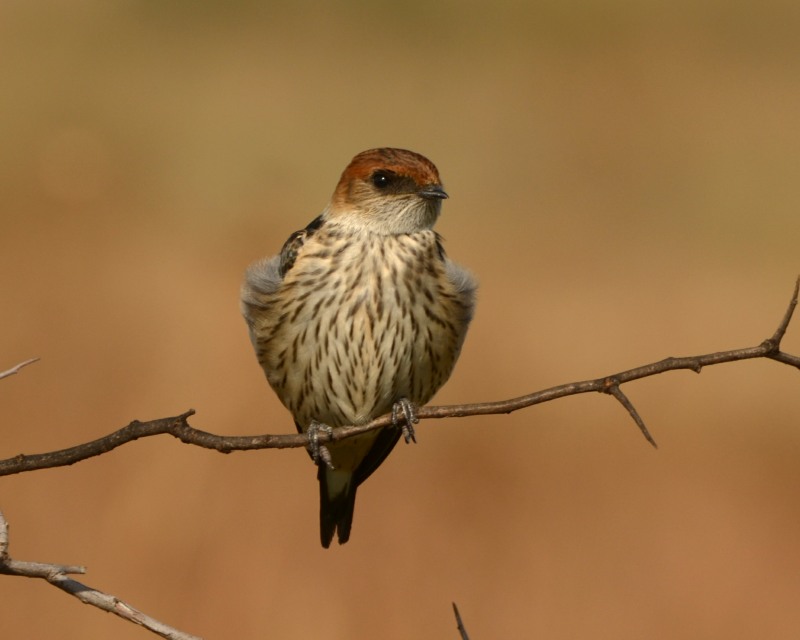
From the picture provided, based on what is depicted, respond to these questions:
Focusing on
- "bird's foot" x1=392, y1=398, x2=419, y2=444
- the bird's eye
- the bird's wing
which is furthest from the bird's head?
"bird's foot" x1=392, y1=398, x2=419, y2=444

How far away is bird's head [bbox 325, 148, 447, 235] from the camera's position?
3723 millimetres

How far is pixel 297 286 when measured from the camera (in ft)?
12.1

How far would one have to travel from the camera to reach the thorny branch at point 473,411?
6.81 feet

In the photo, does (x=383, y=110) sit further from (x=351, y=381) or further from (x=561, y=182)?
(x=351, y=381)

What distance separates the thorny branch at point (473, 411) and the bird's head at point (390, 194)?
150cm

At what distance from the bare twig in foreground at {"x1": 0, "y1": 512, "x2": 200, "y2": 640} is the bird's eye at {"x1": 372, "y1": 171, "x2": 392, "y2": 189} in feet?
6.60

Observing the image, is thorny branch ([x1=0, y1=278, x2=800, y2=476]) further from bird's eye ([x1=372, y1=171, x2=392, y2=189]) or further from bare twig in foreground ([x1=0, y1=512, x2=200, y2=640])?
bird's eye ([x1=372, y1=171, x2=392, y2=189])

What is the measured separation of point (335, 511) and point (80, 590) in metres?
2.28

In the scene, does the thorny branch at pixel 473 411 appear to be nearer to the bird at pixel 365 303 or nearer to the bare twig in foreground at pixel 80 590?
the bare twig in foreground at pixel 80 590

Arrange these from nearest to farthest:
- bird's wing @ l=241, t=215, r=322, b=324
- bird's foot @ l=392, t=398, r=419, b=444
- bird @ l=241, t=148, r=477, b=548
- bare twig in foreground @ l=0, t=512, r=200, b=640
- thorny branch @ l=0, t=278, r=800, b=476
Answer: bare twig in foreground @ l=0, t=512, r=200, b=640, thorny branch @ l=0, t=278, r=800, b=476, bird's foot @ l=392, t=398, r=419, b=444, bird @ l=241, t=148, r=477, b=548, bird's wing @ l=241, t=215, r=322, b=324

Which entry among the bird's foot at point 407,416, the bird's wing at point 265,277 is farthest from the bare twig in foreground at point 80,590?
the bird's wing at point 265,277

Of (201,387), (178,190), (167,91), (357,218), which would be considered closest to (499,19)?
(167,91)

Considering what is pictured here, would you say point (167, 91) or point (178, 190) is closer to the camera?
point (178, 190)

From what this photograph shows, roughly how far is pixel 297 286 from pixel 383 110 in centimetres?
1002
